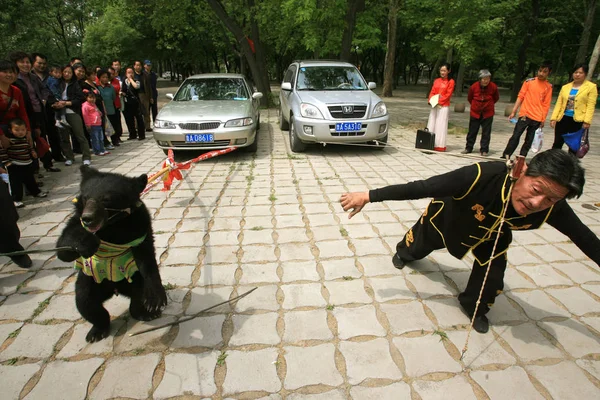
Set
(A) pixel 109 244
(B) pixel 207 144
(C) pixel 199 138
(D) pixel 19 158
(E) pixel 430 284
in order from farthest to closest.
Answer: (B) pixel 207 144 → (C) pixel 199 138 → (D) pixel 19 158 → (E) pixel 430 284 → (A) pixel 109 244

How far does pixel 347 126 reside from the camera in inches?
278

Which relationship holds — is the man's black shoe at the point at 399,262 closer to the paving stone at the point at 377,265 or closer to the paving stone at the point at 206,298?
the paving stone at the point at 377,265

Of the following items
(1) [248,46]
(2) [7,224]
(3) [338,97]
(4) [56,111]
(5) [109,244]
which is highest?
(1) [248,46]

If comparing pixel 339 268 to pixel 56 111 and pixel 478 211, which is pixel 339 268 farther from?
pixel 56 111

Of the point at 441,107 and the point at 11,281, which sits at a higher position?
the point at 441,107

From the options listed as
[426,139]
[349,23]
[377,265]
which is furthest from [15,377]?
[349,23]

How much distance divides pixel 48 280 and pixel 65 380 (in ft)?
4.63

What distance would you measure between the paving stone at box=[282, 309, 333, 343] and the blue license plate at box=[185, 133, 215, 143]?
4.87 meters

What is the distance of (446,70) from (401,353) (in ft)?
22.8

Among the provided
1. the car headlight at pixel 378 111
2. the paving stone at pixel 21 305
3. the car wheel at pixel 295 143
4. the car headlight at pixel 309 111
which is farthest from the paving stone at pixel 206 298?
the car headlight at pixel 378 111

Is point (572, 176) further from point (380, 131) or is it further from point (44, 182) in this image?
point (44, 182)

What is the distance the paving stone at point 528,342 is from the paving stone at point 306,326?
1301mm

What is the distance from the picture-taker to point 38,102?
5793 millimetres

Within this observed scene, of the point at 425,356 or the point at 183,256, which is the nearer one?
the point at 425,356
